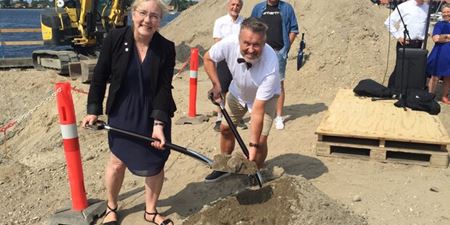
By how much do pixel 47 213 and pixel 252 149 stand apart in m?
2.23

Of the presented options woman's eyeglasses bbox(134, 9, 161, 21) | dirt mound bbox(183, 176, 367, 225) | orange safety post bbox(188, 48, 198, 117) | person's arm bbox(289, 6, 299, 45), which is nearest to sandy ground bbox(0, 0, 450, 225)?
dirt mound bbox(183, 176, 367, 225)

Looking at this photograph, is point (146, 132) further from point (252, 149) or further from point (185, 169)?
point (185, 169)

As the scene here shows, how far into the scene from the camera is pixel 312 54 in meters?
11.6

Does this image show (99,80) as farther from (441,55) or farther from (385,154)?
(441,55)

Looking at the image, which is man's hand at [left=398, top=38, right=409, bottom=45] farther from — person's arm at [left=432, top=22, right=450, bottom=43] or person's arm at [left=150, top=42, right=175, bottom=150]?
person's arm at [left=150, top=42, right=175, bottom=150]

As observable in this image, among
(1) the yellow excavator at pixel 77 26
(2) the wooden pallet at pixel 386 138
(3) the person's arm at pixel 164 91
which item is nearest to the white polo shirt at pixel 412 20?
(2) the wooden pallet at pixel 386 138

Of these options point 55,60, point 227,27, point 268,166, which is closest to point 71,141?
point 268,166

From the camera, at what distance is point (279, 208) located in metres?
3.66

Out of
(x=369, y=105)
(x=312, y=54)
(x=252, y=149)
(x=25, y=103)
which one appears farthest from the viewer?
(x=312, y=54)

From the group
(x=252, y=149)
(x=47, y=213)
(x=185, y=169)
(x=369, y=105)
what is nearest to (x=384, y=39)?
(x=369, y=105)

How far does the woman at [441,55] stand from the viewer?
8.16 meters

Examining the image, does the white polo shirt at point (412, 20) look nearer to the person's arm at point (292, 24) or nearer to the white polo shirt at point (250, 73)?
the person's arm at point (292, 24)

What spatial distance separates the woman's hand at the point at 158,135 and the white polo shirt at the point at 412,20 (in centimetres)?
566

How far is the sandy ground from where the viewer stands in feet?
12.3
